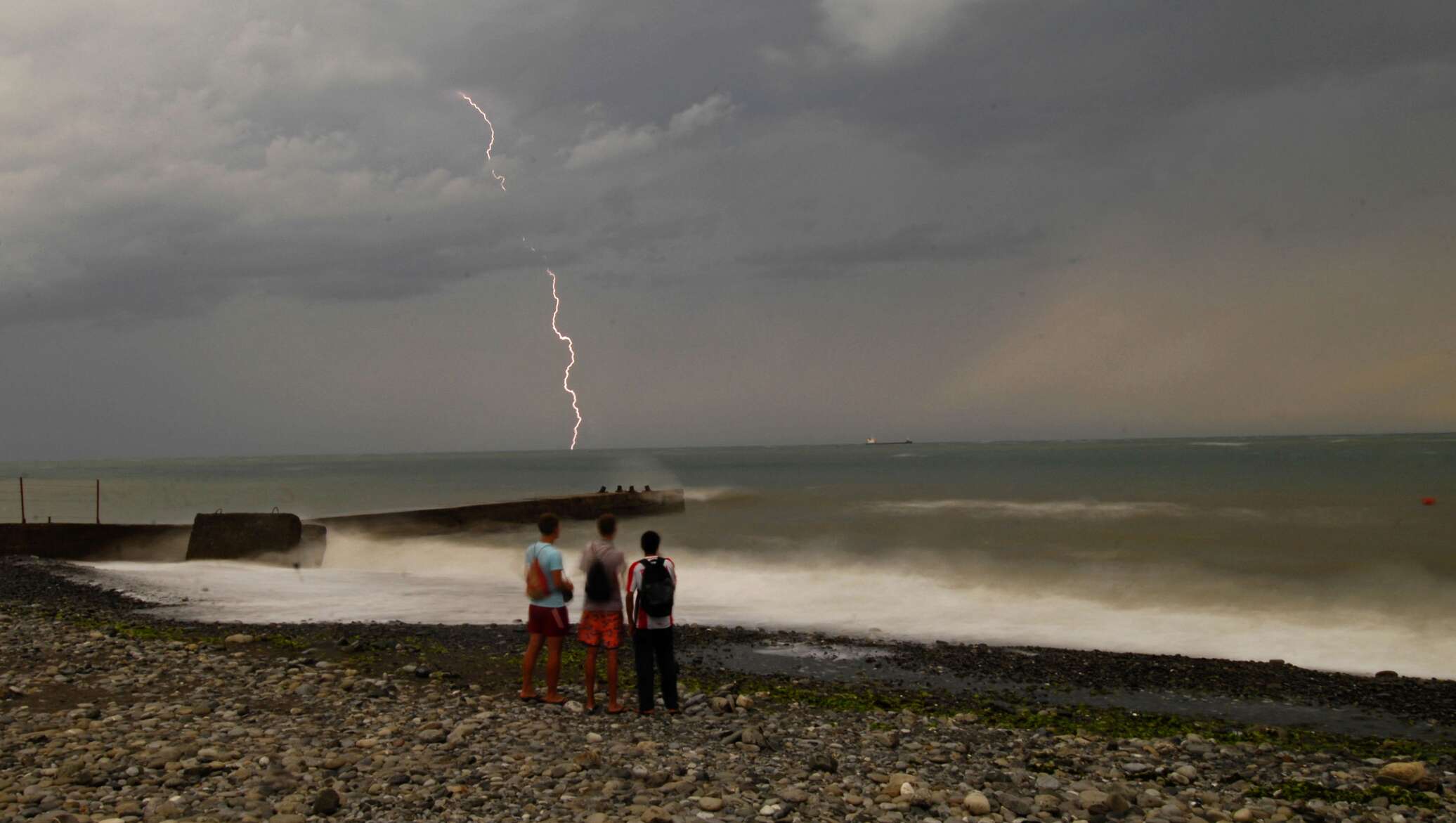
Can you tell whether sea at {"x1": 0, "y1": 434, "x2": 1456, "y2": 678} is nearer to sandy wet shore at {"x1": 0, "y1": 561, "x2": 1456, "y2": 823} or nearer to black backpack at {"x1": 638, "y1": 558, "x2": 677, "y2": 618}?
sandy wet shore at {"x1": 0, "y1": 561, "x2": 1456, "y2": 823}

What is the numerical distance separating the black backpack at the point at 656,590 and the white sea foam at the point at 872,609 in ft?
27.1

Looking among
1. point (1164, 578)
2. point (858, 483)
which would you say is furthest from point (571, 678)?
point (858, 483)

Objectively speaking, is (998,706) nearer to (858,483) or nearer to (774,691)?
(774,691)

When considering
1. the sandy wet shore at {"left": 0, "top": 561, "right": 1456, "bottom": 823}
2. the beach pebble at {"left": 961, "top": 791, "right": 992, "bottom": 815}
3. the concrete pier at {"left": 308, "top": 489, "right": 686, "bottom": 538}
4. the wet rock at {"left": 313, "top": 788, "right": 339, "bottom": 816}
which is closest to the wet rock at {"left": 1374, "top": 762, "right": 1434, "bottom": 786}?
the sandy wet shore at {"left": 0, "top": 561, "right": 1456, "bottom": 823}

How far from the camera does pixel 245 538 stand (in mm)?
27766

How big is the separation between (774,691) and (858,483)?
82.2 metres

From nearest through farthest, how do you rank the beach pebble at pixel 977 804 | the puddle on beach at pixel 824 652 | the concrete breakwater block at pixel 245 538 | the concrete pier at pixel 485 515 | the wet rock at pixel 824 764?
the beach pebble at pixel 977 804 < the wet rock at pixel 824 764 < the puddle on beach at pixel 824 652 < the concrete breakwater block at pixel 245 538 < the concrete pier at pixel 485 515

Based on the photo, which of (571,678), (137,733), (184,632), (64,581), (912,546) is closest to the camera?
(137,733)

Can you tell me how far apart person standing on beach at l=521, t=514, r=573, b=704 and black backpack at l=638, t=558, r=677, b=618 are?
2.44ft

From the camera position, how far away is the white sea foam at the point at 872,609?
17.0 metres

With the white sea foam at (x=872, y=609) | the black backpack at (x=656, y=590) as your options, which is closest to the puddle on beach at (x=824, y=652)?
the white sea foam at (x=872, y=609)

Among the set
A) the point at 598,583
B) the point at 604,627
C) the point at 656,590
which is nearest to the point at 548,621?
the point at 604,627

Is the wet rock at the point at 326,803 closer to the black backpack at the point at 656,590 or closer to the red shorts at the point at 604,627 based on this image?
the red shorts at the point at 604,627

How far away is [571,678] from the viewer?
37.9 feet
